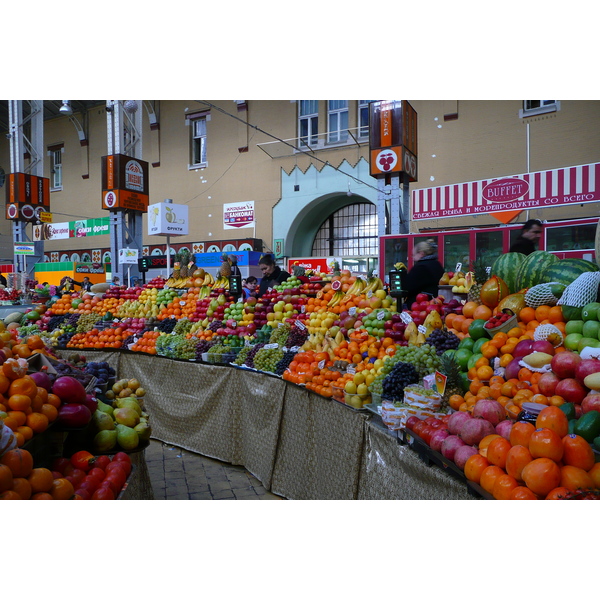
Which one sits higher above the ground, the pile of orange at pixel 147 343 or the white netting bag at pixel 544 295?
the white netting bag at pixel 544 295

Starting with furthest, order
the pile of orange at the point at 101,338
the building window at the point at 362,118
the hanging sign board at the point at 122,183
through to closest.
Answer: the building window at the point at 362,118
the hanging sign board at the point at 122,183
the pile of orange at the point at 101,338

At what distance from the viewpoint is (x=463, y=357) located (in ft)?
10.0

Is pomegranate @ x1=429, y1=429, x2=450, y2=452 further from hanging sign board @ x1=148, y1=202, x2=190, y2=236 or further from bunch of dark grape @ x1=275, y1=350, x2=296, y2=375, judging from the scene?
hanging sign board @ x1=148, y1=202, x2=190, y2=236

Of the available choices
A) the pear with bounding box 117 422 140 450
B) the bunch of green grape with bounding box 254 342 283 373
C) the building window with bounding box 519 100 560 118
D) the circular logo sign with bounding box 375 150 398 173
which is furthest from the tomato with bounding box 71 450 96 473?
the building window with bounding box 519 100 560 118

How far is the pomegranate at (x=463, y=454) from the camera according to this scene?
202 centimetres

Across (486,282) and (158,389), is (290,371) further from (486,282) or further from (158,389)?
(158,389)

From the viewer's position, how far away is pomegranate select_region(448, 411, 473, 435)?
2.24 metres

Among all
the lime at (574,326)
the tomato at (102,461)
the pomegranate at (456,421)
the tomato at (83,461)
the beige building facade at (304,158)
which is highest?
the beige building facade at (304,158)

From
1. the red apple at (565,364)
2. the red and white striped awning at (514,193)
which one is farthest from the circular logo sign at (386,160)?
the red apple at (565,364)

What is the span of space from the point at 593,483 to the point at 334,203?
1414cm

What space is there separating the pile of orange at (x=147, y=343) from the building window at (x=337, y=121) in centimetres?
1038

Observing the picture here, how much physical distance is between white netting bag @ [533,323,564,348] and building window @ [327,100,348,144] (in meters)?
12.7

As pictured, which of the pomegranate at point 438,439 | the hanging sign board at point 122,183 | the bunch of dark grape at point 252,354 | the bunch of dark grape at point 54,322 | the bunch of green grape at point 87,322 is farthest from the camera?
the hanging sign board at point 122,183

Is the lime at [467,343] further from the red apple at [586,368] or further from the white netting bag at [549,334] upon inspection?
the red apple at [586,368]
